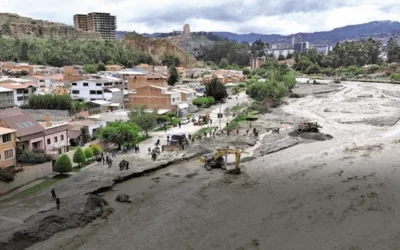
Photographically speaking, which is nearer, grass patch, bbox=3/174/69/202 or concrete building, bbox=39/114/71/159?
grass patch, bbox=3/174/69/202

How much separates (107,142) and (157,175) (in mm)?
6844

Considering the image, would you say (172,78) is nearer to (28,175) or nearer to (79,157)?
(79,157)

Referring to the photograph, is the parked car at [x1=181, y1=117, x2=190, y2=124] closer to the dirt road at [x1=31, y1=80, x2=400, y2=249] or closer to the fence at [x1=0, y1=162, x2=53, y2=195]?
the dirt road at [x1=31, y1=80, x2=400, y2=249]

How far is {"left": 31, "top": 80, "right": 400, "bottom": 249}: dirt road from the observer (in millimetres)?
16703

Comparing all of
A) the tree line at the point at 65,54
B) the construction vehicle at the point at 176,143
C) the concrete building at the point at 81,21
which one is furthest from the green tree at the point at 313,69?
the construction vehicle at the point at 176,143

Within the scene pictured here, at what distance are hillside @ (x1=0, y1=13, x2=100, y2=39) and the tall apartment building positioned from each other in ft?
101

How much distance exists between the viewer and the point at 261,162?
94.0ft

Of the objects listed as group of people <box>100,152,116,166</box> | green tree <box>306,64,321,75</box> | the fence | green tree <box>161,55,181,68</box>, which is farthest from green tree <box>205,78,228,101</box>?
green tree <box>306,64,321,75</box>

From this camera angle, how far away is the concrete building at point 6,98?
48469mm

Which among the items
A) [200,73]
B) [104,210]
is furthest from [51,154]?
[200,73]

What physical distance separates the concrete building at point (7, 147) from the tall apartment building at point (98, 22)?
6736 inches

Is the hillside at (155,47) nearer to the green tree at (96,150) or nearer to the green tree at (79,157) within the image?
the green tree at (96,150)

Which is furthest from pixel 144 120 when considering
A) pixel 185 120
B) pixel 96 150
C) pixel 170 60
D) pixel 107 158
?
pixel 170 60

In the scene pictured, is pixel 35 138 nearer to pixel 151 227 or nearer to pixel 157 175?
pixel 157 175
